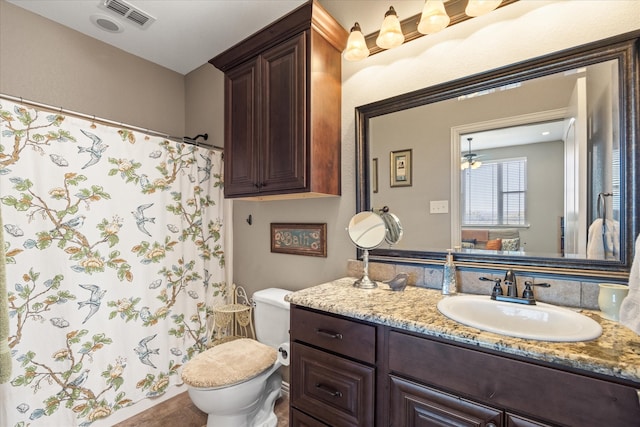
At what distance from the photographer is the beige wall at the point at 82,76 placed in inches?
72.3

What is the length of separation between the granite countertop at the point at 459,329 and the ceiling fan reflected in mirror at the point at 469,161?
0.60 metres

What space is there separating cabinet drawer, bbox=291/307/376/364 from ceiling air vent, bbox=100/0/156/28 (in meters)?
2.15

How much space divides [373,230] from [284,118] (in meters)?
0.77

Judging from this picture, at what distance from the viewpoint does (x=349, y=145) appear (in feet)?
5.41

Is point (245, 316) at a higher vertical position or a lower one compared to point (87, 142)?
lower

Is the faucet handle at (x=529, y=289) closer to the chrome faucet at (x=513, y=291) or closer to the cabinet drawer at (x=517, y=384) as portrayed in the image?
the chrome faucet at (x=513, y=291)

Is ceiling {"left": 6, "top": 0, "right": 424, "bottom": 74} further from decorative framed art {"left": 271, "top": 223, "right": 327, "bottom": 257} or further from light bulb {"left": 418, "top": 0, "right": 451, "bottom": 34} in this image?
decorative framed art {"left": 271, "top": 223, "right": 327, "bottom": 257}

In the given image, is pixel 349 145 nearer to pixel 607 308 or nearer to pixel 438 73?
pixel 438 73

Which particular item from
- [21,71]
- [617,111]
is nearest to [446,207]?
[617,111]

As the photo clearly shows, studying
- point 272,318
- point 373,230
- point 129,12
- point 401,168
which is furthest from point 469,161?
point 129,12

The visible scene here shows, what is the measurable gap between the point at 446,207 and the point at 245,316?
1683 mm

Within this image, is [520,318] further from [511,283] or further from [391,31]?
[391,31]

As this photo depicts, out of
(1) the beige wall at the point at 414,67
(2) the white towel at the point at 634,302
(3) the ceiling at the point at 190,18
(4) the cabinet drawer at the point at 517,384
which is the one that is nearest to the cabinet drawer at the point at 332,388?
(4) the cabinet drawer at the point at 517,384

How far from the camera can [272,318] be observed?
5.82 ft
